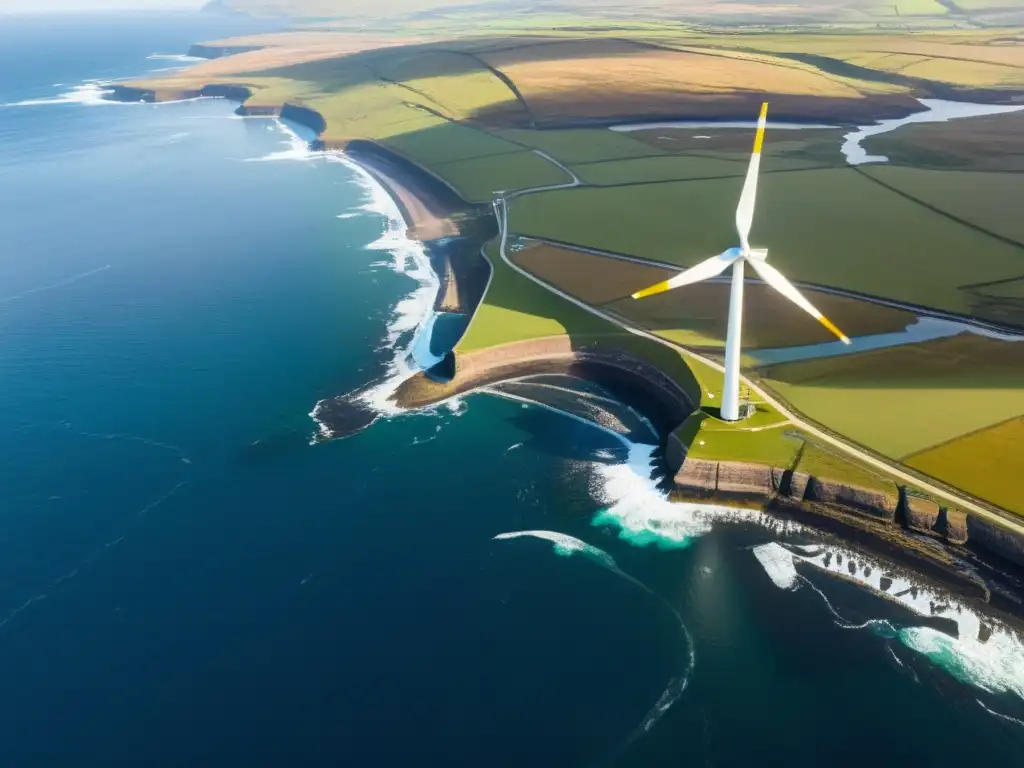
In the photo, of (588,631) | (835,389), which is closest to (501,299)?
(835,389)

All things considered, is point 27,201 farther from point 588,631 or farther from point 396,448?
point 588,631

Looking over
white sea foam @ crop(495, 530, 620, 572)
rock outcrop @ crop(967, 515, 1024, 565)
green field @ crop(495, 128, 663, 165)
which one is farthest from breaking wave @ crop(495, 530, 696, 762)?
green field @ crop(495, 128, 663, 165)

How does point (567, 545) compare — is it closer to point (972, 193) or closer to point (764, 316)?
point (764, 316)

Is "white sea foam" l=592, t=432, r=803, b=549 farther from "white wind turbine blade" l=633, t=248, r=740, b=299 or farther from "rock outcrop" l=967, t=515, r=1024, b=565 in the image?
"white wind turbine blade" l=633, t=248, r=740, b=299

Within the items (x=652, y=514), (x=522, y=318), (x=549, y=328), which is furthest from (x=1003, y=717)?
(x=522, y=318)

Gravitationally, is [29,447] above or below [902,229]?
below

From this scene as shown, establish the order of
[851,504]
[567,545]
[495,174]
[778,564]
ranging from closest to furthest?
[778,564] < [567,545] < [851,504] < [495,174]
